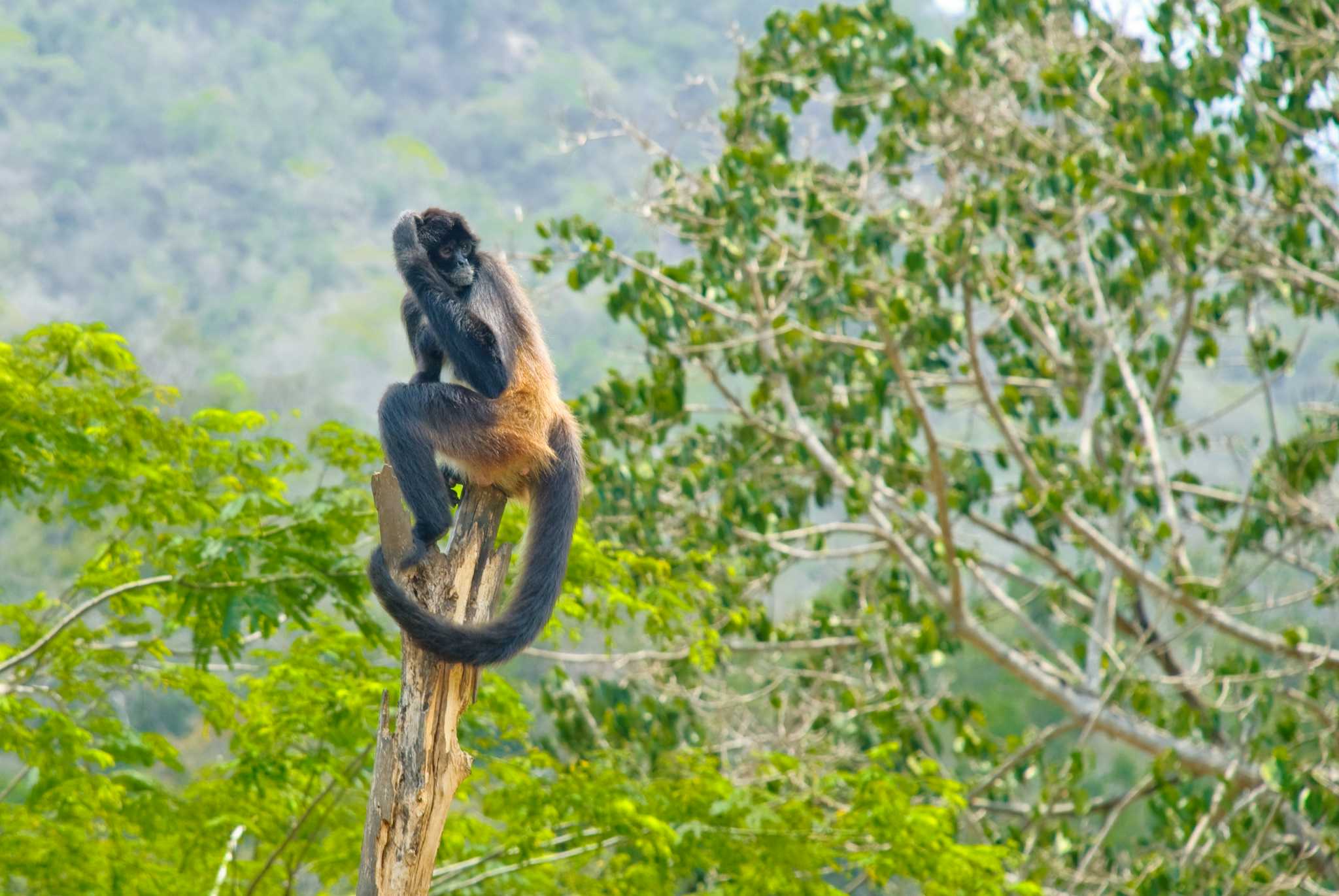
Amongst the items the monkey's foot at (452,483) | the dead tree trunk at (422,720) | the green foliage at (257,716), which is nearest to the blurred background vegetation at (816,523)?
the green foliage at (257,716)

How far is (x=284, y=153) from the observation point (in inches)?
2397

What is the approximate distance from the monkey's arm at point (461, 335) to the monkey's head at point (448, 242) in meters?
0.21

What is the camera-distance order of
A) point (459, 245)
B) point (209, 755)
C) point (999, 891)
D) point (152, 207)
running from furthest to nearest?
1. point (152, 207)
2. point (209, 755)
3. point (999, 891)
4. point (459, 245)

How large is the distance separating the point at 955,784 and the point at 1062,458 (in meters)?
5.96

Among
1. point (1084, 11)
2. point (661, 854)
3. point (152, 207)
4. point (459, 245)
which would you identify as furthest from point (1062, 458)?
point (152, 207)

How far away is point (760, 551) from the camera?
11.9 meters

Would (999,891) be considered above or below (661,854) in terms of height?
below

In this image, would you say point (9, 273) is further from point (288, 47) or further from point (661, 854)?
point (661, 854)

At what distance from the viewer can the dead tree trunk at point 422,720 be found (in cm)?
430

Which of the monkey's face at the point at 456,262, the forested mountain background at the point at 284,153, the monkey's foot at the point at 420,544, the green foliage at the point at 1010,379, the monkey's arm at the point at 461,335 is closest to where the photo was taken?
the monkey's foot at the point at 420,544

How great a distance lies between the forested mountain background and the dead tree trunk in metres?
32.4

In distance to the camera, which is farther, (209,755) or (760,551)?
(209,755)

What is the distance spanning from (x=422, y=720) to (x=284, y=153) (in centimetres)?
6061

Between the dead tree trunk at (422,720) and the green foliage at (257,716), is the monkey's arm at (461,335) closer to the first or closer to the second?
the dead tree trunk at (422,720)
